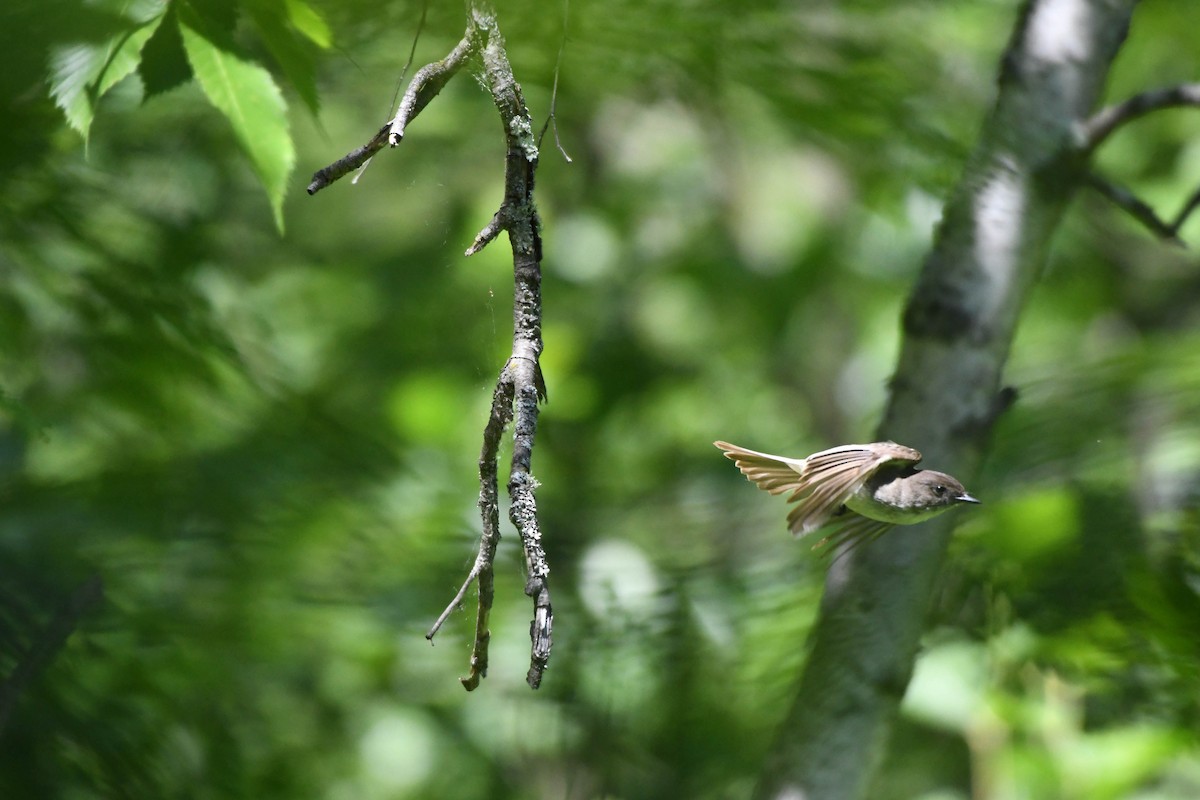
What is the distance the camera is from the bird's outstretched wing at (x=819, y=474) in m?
0.32

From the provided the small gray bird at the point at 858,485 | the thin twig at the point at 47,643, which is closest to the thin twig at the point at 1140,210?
the small gray bird at the point at 858,485

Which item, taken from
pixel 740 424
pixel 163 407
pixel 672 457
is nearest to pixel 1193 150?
pixel 740 424

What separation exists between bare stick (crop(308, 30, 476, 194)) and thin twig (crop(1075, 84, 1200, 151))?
0.59 meters

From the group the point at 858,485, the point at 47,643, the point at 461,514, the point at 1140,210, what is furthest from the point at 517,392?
the point at 461,514

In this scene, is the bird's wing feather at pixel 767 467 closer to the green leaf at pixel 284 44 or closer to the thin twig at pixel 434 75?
the thin twig at pixel 434 75

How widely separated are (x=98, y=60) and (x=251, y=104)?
0.09m

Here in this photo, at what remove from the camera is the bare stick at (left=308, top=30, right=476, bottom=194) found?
28 centimetres

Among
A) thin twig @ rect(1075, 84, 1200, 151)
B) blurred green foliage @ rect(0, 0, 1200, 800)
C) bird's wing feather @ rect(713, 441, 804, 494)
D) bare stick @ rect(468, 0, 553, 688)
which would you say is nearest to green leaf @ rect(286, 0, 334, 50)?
blurred green foliage @ rect(0, 0, 1200, 800)

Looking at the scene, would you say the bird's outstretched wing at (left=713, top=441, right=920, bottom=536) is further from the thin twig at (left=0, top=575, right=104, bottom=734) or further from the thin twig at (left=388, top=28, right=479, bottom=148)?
the thin twig at (left=0, top=575, right=104, bottom=734)

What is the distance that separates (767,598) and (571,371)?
0.89m

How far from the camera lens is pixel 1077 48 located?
2.50ft

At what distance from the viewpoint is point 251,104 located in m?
0.58

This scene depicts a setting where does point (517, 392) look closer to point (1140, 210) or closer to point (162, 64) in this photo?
point (162, 64)

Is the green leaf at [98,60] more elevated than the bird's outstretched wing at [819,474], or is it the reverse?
the green leaf at [98,60]
